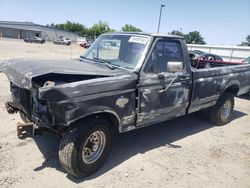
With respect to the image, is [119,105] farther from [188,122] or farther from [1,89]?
[1,89]

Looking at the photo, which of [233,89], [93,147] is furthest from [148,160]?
[233,89]

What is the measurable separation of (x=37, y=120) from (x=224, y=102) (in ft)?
15.3

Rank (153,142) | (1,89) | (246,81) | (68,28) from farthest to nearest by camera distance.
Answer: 1. (68,28)
2. (1,89)
3. (246,81)
4. (153,142)

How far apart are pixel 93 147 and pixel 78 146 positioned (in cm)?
41

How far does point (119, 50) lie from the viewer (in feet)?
15.9

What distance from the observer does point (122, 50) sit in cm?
477

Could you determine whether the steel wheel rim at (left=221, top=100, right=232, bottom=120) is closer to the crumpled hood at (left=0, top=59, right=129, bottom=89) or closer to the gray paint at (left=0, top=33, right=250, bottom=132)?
the gray paint at (left=0, top=33, right=250, bottom=132)

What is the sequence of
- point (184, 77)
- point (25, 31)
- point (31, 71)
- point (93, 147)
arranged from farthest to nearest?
point (25, 31)
point (184, 77)
point (93, 147)
point (31, 71)

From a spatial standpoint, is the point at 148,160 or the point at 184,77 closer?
the point at 148,160

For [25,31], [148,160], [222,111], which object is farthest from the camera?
[25,31]

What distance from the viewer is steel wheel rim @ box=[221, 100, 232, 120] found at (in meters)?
6.71

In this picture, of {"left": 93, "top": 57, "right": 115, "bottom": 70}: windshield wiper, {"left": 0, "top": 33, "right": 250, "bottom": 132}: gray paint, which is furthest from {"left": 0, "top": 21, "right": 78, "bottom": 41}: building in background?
{"left": 0, "top": 33, "right": 250, "bottom": 132}: gray paint

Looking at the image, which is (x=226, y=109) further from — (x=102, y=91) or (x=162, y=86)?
(x=102, y=91)

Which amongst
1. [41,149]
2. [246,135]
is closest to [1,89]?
[41,149]
